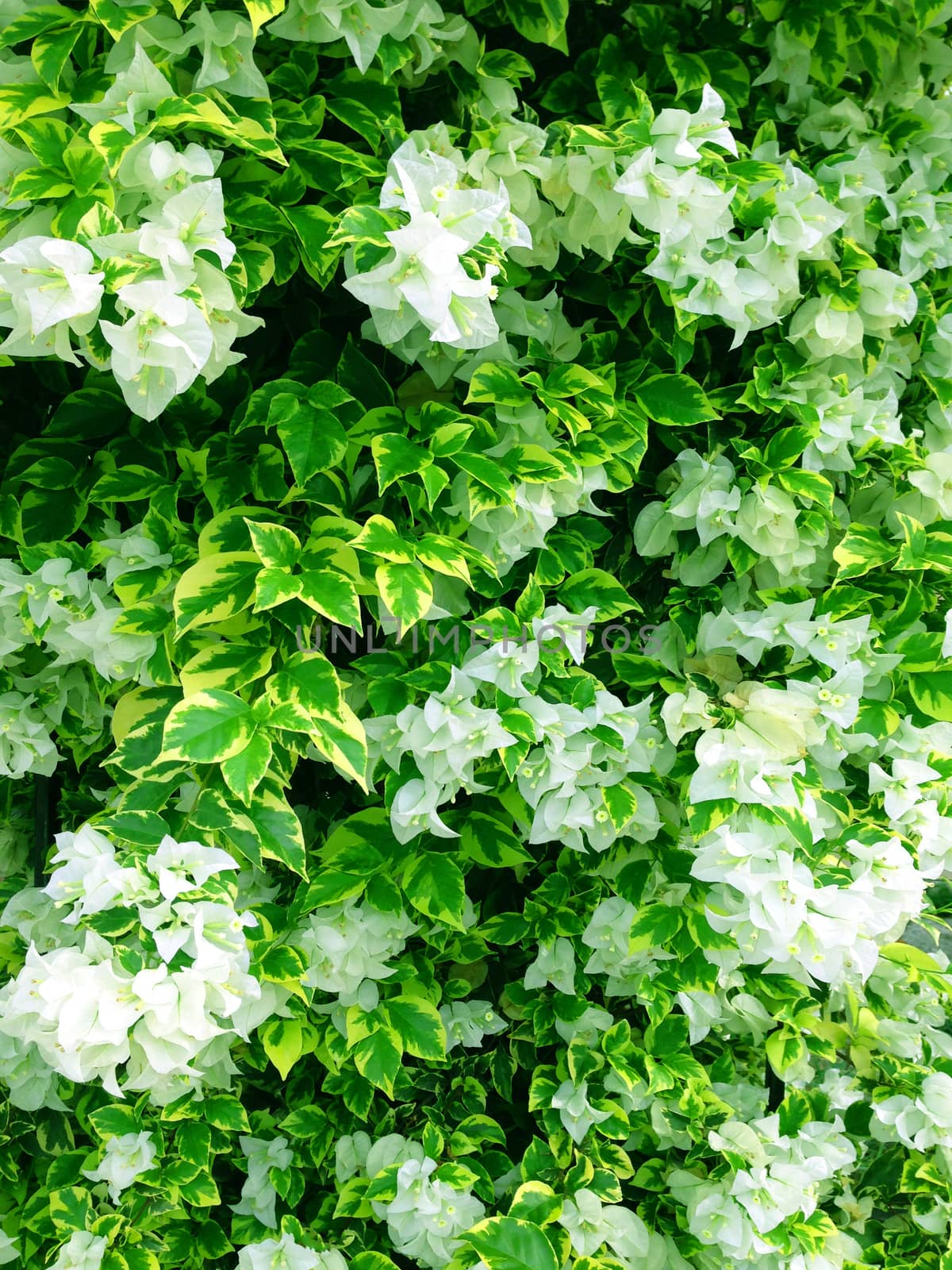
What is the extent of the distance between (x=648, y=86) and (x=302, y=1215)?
1.48 meters

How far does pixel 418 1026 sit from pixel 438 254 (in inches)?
32.7

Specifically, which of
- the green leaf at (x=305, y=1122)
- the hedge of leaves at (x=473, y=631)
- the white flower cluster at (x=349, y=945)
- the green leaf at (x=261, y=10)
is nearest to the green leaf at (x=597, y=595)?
the hedge of leaves at (x=473, y=631)

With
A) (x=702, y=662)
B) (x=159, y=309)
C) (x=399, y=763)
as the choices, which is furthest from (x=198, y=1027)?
(x=702, y=662)

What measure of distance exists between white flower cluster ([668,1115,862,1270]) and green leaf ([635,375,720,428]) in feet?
2.81

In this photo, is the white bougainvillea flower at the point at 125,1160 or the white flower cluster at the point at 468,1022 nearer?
the white bougainvillea flower at the point at 125,1160

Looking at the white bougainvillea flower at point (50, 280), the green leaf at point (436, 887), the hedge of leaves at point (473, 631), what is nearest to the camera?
the white bougainvillea flower at point (50, 280)

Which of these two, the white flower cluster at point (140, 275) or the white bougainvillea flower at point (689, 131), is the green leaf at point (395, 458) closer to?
the white flower cluster at point (140, 275)

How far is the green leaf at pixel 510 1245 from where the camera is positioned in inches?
43.3

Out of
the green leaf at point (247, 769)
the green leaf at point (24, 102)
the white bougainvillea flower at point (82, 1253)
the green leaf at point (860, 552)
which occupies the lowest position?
the white bougainvillea flower at point (82, 1253)

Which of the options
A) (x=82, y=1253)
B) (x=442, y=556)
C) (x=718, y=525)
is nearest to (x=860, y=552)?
(x=718, y=525)

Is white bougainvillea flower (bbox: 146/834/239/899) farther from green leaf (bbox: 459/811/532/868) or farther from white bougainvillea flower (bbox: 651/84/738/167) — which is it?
white bougainvillea flower (bbox: 651/84/738/167)

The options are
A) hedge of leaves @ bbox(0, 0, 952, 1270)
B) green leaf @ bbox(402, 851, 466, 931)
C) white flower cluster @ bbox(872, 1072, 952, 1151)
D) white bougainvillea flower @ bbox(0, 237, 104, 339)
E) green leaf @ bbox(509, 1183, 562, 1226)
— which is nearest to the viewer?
white bougainvillea flower @ bbox(0, 237, 104, 339)

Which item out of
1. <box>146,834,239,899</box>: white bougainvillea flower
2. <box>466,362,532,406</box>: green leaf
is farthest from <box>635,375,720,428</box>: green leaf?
<box>146,834,239,899</box>: white bougainvillea flower

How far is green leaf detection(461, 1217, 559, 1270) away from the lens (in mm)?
1099
